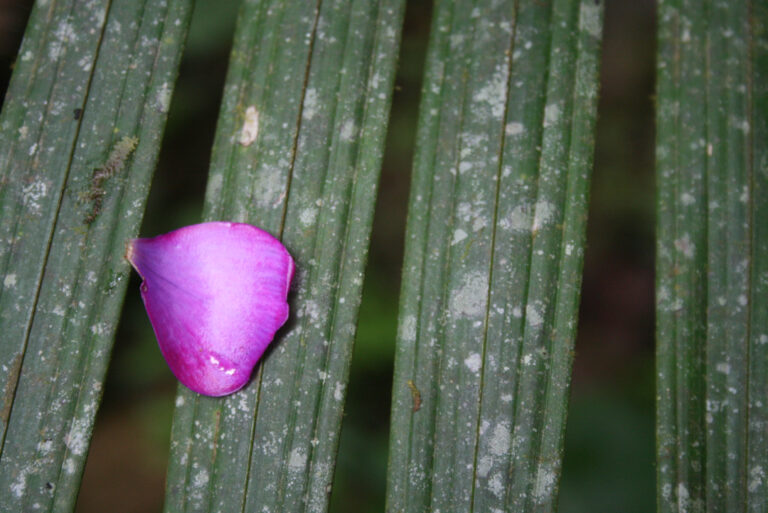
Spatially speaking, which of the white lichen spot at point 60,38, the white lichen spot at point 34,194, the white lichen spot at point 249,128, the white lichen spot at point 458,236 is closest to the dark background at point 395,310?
the white lichen spot at point 60,38

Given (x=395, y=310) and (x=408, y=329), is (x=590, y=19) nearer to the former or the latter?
(x=408, y=329)

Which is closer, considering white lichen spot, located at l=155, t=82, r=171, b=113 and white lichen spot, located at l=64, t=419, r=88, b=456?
white lichen spot, located at l=64, t=419, r=88, b=456

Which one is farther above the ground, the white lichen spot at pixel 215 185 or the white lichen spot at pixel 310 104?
the white lichen spot at pixel 310 104

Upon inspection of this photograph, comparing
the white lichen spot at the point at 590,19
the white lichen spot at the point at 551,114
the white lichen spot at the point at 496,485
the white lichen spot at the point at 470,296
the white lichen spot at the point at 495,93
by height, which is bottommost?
the white lichen spot at the point at 496,485

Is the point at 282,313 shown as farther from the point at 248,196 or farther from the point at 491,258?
the point at 491,258

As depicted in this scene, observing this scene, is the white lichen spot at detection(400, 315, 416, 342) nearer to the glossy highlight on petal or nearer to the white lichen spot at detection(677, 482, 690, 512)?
the glossy highlight on petal

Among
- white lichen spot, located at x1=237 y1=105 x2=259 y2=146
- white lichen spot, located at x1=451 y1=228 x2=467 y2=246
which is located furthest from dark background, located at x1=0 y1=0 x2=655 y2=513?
white lichen spot, located at x1=451 y1=228 x2=467 y2=246

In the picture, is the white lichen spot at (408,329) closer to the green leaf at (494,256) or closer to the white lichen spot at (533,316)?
the green leaf at (494,256)
